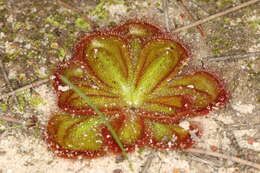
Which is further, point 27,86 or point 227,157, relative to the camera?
point 27,86

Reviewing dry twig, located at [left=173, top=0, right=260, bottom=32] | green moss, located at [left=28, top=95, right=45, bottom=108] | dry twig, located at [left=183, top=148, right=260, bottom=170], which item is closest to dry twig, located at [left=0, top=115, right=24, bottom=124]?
green moss, located at [left=28, top=95, right=45, bottom=108]

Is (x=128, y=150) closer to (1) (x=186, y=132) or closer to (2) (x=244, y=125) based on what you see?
(1) (x=186, y=132)

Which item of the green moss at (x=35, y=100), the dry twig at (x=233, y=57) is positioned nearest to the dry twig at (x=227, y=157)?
the dry twig at (x=233, y=57)

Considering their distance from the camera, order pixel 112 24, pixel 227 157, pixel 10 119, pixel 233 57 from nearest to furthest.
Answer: pixel 227 157 → pixel 10 119 → pixel 233 57 → pixel 112 24

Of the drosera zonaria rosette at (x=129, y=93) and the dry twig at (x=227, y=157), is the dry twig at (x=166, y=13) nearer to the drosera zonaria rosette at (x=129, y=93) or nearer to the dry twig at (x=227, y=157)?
the drosera zonaria rosette at (x=129, y=93)

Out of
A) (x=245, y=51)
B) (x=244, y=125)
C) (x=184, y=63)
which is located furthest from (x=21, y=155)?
(x=245, y=51)

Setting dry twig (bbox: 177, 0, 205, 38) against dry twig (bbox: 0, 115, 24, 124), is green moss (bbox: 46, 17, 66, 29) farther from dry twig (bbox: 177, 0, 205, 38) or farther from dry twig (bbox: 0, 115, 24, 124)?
dry twig (bbox: 177, 0, 205, 38)

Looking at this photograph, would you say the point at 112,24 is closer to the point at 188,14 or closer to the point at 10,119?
the point at 188,14

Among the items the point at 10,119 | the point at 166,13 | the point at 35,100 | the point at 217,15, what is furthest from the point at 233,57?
the point at 10,119
